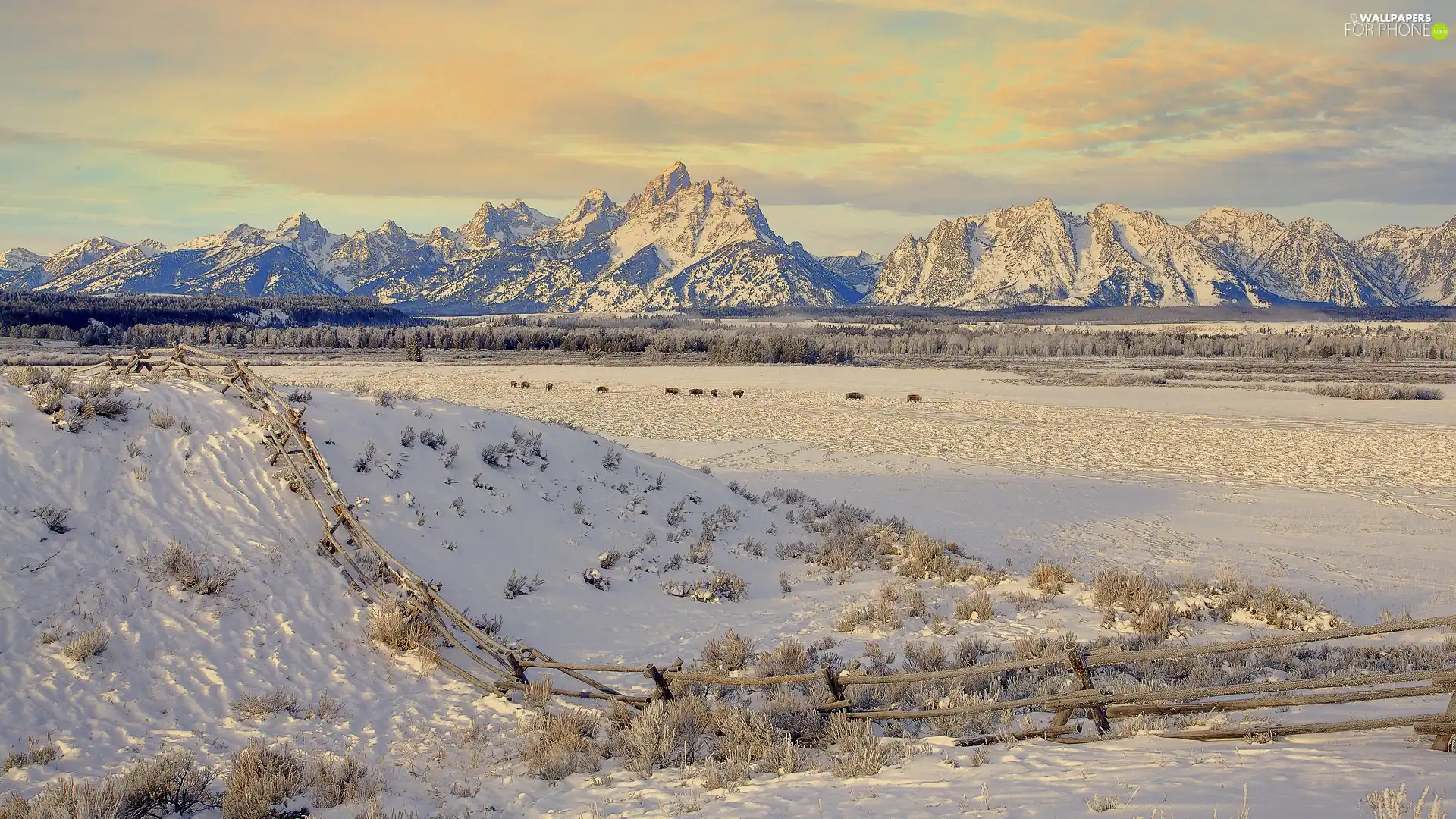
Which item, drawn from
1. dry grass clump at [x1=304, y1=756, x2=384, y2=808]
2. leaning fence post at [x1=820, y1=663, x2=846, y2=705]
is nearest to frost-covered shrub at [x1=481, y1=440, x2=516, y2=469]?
dry grass clump at [x1=304, y1=756, x2=384, y2=808]

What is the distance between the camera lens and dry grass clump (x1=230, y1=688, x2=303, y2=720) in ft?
20.7

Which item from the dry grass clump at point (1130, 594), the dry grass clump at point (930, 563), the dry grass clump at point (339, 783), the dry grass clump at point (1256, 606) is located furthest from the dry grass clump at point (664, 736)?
the dry grass clump at point (1256, 606)

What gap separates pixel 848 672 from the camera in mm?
7184

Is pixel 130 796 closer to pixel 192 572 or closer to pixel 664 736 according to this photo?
pixel 192 572

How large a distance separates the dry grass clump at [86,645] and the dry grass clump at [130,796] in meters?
1.37

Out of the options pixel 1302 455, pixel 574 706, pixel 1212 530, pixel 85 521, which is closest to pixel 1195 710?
pixel 574 706

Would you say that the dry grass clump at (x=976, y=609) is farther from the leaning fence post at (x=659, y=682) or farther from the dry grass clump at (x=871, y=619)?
the leaning fence post at (x=659, y=682)

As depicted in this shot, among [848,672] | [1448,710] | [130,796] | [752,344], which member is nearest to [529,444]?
A: [848,672]

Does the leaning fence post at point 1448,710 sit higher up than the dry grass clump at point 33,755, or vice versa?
the leaning fence post at point 1448,710

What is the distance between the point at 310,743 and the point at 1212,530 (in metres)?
17.6

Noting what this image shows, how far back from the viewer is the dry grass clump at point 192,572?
24.1ft

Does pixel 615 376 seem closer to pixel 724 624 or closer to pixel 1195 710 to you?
pixel 724 624

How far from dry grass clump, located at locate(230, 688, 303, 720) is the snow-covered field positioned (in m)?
0.08

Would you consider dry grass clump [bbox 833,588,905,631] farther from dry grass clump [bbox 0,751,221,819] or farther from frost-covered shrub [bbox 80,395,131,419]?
frost-covered shrub [bbox 80,395,131,419]
